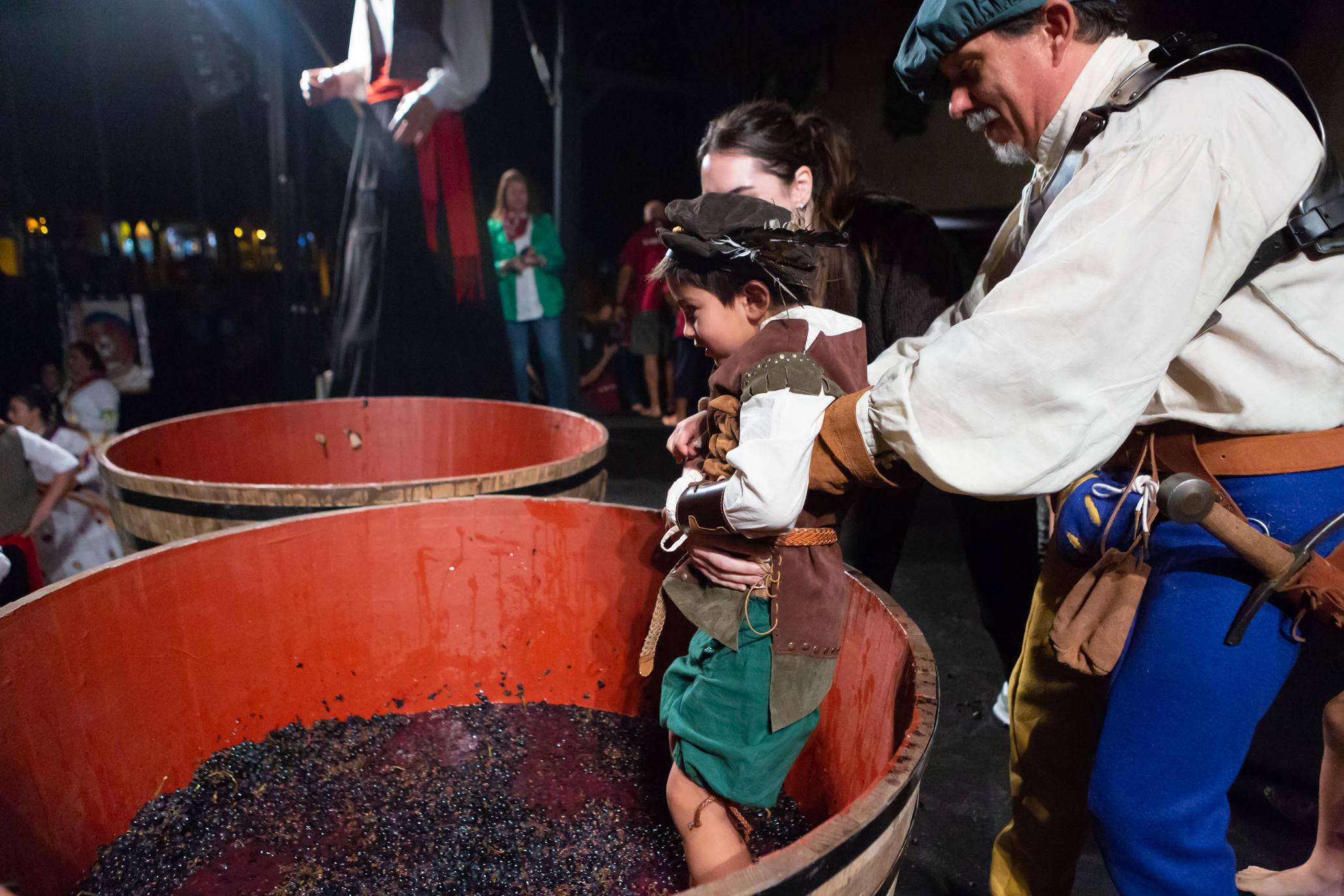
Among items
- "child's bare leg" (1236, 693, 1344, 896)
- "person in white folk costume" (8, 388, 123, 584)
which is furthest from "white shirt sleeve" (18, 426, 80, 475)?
"child's bare leg" (1236, 693, 1344, 896)

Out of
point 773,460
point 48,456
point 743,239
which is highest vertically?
point 743,239

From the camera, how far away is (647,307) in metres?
5.99

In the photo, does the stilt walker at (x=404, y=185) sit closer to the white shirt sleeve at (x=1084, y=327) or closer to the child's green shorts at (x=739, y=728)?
the child's green shorts at (x=739, y=728)

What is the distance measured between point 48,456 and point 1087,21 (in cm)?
305

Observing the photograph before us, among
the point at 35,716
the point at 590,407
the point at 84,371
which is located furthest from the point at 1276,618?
the point at 590,407

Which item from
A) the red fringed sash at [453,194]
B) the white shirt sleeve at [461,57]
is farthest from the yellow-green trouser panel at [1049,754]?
the red fringed sash at [453,194]

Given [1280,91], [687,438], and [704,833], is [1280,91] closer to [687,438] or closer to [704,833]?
[687,438]

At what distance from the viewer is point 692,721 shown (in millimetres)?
1161

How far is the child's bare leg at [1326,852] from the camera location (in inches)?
51.1

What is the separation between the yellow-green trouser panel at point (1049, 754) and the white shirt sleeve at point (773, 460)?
1.70ft

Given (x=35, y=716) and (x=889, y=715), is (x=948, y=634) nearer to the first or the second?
→ (x=889, y=715)

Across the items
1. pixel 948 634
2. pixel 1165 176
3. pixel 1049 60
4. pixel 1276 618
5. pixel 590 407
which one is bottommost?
pixel 590 407

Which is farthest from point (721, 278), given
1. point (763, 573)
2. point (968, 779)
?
point (968, 779)

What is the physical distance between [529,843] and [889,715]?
0.70 metres
